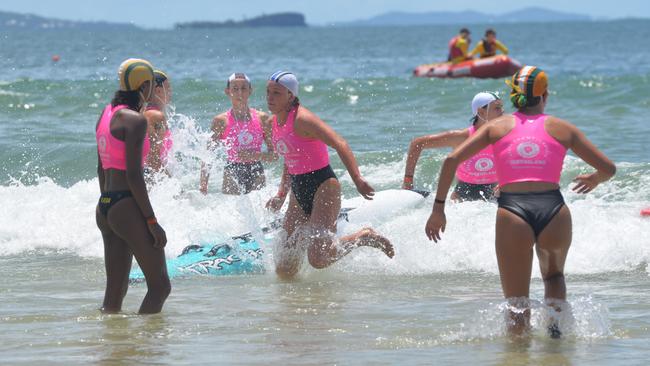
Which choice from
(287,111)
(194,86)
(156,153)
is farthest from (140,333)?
(194,86)

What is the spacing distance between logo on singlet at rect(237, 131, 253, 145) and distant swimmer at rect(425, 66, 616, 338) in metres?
4.62

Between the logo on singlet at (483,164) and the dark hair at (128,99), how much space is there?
409 cm

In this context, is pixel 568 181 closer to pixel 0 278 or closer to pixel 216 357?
pixel 0 278

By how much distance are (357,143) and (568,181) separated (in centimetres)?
460

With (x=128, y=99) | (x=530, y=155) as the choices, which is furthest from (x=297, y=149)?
(x=530, y=155)

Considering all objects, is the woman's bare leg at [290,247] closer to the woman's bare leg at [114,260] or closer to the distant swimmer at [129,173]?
the woman's bare leg at [114,260]

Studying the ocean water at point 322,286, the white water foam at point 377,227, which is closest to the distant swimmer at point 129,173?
the ocean water at point 322,286

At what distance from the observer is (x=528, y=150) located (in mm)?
5547

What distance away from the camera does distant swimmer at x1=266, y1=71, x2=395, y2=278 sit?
298 inches

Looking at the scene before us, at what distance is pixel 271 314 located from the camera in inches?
274

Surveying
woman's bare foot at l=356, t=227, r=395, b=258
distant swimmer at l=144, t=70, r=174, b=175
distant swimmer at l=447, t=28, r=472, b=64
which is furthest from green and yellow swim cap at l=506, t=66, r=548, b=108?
distant swimmer at l=447, t=28, r=472, b=64

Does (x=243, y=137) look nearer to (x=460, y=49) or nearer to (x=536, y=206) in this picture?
→ (x=536, y=206)

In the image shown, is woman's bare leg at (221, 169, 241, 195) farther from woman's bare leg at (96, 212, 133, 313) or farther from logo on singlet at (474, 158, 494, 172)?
woman's bare leg at (96, 212, 133, 313)

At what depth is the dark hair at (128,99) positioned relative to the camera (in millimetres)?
5984
